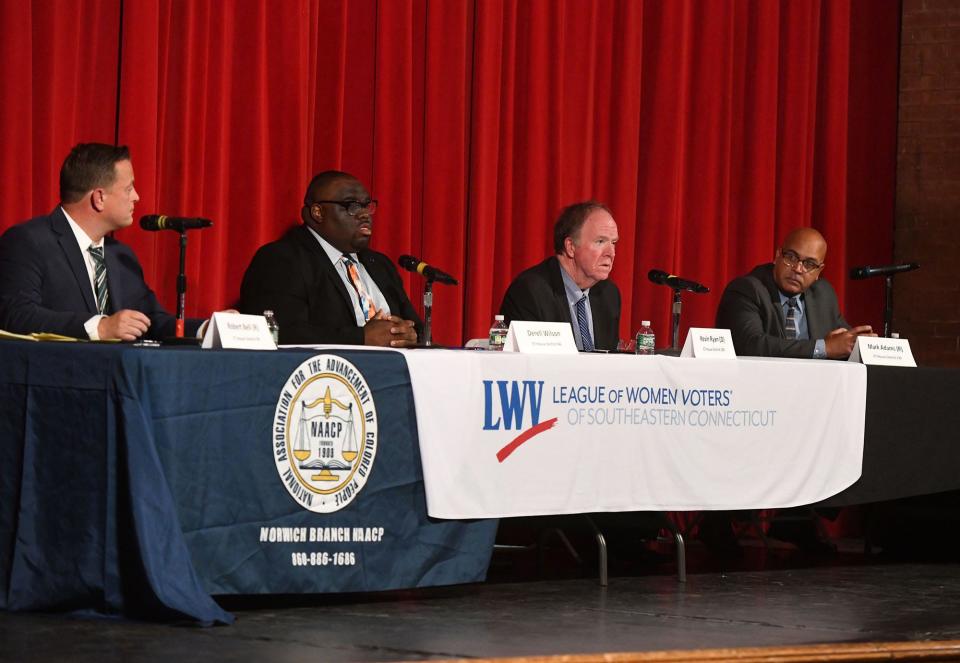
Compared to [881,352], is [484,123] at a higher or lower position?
higher

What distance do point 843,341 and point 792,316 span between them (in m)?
0.58

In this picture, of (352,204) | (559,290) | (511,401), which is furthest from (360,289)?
(511,401)

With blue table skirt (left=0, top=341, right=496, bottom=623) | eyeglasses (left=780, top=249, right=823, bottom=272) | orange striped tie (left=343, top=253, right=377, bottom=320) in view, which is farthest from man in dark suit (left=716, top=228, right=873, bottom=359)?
blue table skirt (left=0, top=341, right=496, bottom=623)

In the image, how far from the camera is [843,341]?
16.2ft

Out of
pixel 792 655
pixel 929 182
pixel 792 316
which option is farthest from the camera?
pixel 929 182

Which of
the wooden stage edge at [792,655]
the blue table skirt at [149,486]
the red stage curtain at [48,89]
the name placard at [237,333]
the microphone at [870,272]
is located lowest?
the wooden stage edge at [792,655]

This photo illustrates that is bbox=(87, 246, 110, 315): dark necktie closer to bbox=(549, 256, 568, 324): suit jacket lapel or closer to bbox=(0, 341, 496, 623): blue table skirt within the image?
bbox=(0, 341, 496, 623): blue table skirt

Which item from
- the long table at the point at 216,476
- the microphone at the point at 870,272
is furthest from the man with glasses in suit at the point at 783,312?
the long table at the point at 216,476

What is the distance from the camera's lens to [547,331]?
3975mm

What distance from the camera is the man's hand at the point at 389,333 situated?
4.11m

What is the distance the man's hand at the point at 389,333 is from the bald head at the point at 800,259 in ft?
6.23

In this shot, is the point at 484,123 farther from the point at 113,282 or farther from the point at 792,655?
the point at 792,655

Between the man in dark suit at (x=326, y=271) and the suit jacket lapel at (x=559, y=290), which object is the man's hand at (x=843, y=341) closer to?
the suit jacket lapel at (x=559, y=290)

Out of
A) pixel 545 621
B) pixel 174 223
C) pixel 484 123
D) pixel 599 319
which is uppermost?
pixel 484 123
